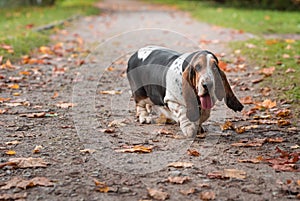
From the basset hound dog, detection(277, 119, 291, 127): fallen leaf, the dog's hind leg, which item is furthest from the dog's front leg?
detection(277, 119, 291, 127): fallen leaf

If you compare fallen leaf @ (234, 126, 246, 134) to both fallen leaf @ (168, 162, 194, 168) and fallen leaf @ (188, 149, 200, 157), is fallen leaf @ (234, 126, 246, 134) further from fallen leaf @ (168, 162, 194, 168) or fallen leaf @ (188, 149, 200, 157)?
fallen leaf @ (168, 162, 194, 168)

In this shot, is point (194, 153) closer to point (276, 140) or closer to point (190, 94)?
point (190, 94)

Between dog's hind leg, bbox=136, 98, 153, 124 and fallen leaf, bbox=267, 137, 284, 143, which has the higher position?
fallen leaf, bbox=267, 137, 284, 143

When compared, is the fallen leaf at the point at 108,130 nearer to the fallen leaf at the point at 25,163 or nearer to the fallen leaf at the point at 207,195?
the fallen leaf at the point at 25,163

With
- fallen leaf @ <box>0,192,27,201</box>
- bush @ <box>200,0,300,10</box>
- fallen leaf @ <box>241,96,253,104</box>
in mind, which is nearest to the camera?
fallen leaf @ <box>0,192,27,201</box>

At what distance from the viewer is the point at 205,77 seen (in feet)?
14.7

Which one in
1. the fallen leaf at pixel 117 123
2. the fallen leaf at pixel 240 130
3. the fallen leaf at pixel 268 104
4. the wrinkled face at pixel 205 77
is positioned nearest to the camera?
the wrinkled face at pixel 205 77

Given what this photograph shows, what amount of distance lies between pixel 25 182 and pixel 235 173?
149 cm

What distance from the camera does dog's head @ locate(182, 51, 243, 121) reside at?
178 inches

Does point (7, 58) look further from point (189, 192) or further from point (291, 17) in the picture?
point (291, 17)

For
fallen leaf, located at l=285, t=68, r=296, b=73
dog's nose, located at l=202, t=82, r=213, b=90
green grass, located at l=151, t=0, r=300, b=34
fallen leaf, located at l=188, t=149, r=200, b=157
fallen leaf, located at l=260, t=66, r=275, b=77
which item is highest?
dog's nose, located at l=202, t=82, r=213, b=90

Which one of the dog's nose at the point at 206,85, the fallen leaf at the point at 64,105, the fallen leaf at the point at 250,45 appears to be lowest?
the fallen leaf at the point at 250,45

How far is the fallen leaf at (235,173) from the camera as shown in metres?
3.92

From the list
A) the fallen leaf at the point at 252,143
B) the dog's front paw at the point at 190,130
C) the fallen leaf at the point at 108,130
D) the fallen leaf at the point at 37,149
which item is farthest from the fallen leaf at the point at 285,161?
the fallen leaf at the point at 37,149
